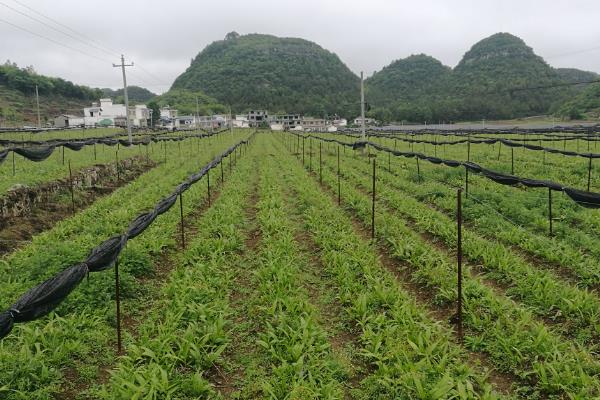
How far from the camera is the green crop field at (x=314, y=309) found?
158 inches

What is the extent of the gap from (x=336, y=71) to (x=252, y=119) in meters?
55.2

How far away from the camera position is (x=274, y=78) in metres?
156

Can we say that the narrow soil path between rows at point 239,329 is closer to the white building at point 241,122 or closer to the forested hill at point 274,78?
the white building at point 241,122

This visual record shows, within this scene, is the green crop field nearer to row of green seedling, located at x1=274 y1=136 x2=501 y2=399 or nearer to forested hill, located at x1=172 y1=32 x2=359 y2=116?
row of green seedling, located at x1=274 y1=136 x2=501 y2=399

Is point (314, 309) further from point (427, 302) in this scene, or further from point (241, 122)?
point (241, 122)

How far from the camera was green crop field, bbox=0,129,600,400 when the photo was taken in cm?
401

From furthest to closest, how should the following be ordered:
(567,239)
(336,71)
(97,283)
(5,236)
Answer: (336,71)
(5,236)
(567,239)
(97,283)

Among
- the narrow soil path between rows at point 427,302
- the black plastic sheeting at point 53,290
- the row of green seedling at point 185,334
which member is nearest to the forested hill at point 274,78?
the narrow soil path between rows at point 427,302

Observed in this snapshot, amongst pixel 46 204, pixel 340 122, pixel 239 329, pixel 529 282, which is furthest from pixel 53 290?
pixel 340 122

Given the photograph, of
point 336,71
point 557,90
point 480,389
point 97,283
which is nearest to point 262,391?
point 480,389

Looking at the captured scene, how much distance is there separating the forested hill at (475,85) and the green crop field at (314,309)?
73.2 m

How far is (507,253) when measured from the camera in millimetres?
7023

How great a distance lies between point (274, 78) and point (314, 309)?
157 m

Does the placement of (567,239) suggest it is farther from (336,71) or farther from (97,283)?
(336,71)
